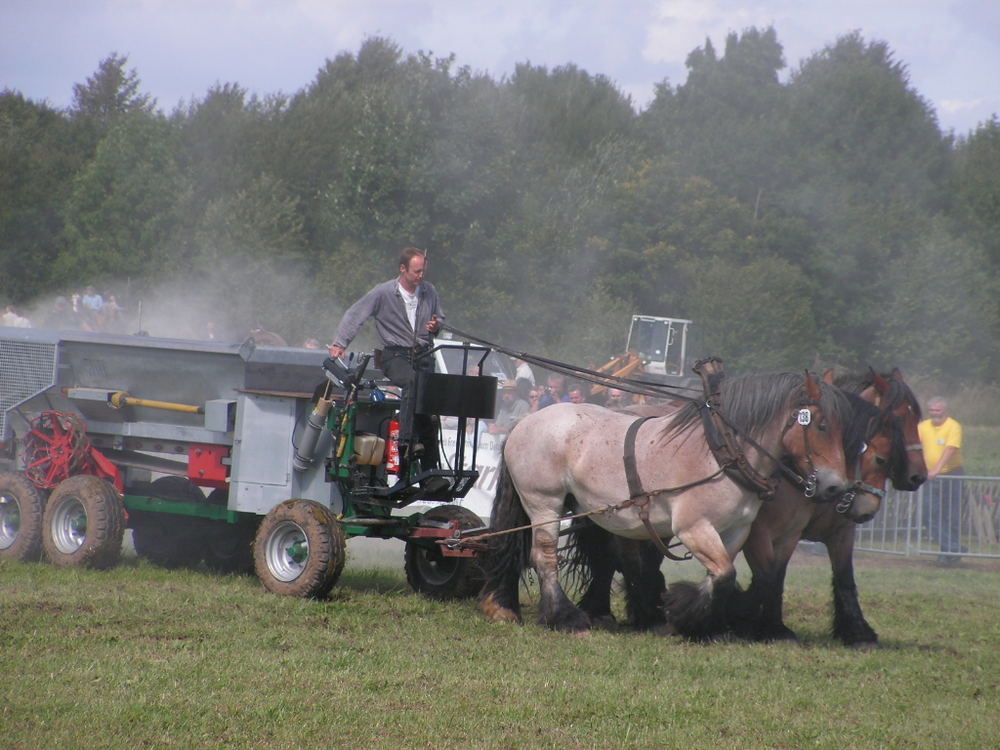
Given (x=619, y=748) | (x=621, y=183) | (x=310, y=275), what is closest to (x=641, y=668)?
(x=619, y=748)

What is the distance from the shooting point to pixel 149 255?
32.3 m

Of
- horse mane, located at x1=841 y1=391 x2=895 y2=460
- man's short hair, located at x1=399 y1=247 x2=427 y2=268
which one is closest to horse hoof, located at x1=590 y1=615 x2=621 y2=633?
horse mane, located at x1=841 y1=391 x2=895 y2=460

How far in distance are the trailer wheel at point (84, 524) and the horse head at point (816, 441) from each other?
185 inches

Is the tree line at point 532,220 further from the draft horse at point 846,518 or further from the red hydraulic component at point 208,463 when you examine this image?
the draft horse at point 846,518

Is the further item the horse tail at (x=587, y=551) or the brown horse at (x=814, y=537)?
the horse tail at (x=587, y=551)

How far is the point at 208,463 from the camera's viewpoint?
852cm

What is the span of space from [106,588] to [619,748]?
14.1ft

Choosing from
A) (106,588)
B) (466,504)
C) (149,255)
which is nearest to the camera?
(106,588)

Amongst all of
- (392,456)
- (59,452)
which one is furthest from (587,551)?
(59,452)

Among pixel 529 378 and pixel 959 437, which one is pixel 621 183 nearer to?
pixel 529 378

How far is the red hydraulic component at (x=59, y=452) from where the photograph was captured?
8.84 m

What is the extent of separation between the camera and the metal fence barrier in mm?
13516

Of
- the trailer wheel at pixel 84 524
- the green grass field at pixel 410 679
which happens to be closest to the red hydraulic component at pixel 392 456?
the green grass field at pixel 410 679

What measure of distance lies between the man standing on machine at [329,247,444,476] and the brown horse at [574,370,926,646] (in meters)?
1.31
